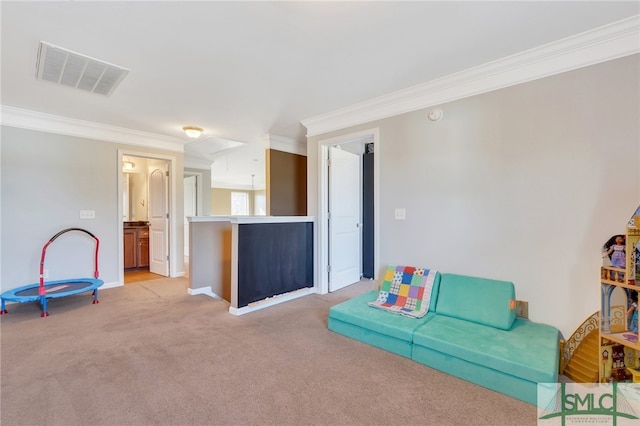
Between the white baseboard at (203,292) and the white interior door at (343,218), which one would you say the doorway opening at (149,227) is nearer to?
the white baseboard at (203,292)

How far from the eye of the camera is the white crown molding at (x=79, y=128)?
358 cm

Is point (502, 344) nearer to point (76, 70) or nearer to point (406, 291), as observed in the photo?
point (406, 291)

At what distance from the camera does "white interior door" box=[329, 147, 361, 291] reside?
13.4 ft

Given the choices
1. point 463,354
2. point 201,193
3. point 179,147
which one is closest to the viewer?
point 463,354

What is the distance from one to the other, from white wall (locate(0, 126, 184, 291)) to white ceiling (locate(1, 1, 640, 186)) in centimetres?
65

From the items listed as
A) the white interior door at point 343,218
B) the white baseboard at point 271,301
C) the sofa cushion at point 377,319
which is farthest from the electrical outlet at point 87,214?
the sofa cushion at point 377,319

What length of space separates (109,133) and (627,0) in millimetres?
5794

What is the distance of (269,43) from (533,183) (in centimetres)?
247

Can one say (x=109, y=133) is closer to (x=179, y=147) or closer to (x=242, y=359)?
(x=179, y=147)

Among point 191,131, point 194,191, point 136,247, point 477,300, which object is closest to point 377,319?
point 477,300

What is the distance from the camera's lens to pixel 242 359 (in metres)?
2.25

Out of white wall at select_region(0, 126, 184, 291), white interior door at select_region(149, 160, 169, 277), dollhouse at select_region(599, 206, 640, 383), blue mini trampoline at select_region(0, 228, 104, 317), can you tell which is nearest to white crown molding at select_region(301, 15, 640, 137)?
dollhouse at select_region(599, 206, 640, 383)

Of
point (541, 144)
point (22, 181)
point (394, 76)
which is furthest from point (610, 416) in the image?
point (22, 181)

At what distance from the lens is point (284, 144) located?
491 cm
